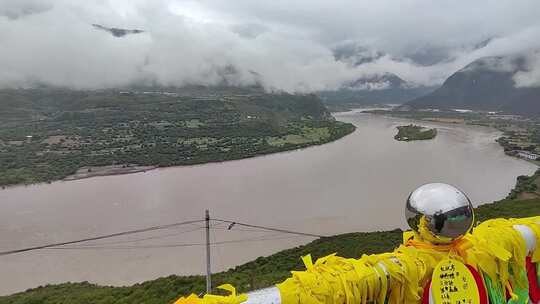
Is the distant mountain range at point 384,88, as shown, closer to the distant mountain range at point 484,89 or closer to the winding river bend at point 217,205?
the distant mountain range at point 484,89

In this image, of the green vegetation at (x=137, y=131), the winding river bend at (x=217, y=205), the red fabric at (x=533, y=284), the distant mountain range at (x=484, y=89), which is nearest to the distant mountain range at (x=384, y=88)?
the distant mountain range at (x=484, y=89)

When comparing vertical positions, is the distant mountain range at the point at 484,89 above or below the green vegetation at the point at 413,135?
above

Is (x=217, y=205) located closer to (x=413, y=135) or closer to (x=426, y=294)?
(x=426, y=294)

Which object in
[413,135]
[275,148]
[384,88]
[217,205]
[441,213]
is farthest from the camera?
[384,88]

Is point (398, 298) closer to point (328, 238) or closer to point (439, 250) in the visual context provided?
point (439, 250)

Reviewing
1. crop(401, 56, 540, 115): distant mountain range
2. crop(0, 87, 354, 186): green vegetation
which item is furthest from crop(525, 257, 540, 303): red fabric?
crop(401, 56, 540, 115): distant mountain range

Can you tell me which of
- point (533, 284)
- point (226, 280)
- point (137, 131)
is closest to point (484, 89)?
point (137, 131)
